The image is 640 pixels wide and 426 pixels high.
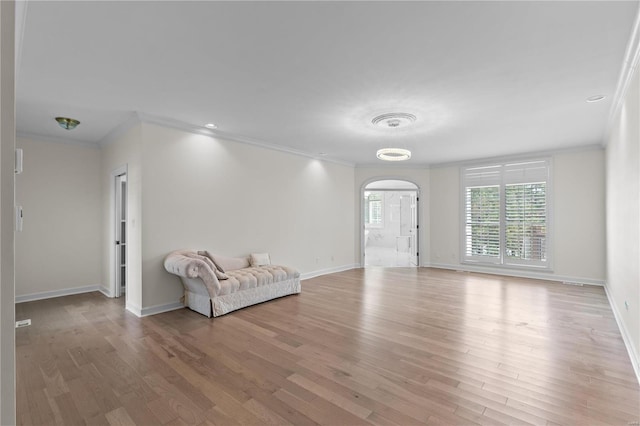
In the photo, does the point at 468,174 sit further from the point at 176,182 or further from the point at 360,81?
the point at 176,182

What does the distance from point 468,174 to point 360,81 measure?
18.5 feet

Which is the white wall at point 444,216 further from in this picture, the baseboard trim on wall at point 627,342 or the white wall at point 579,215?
the baseboard trim on wall at point 627,342

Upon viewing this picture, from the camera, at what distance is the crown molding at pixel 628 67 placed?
238 centimetres

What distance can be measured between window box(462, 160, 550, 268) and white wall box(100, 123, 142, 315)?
23.5ft

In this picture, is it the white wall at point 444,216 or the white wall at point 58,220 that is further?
the white wall at point 444,216

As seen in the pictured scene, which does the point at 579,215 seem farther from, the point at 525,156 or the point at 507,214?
the point at 525,156

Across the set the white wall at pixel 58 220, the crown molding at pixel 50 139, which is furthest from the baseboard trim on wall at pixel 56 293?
the crown molding at pixel 50 139

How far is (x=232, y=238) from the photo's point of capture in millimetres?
5371

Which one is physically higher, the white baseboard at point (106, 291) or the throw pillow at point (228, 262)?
the throw pillow at point (228, 262)

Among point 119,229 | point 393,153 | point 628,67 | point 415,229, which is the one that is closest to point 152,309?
point 119,229

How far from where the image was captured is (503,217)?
7199 mm

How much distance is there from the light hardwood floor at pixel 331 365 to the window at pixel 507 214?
2320 mm

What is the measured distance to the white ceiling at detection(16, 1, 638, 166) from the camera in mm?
2191

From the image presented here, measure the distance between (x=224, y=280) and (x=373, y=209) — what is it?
10.4m
